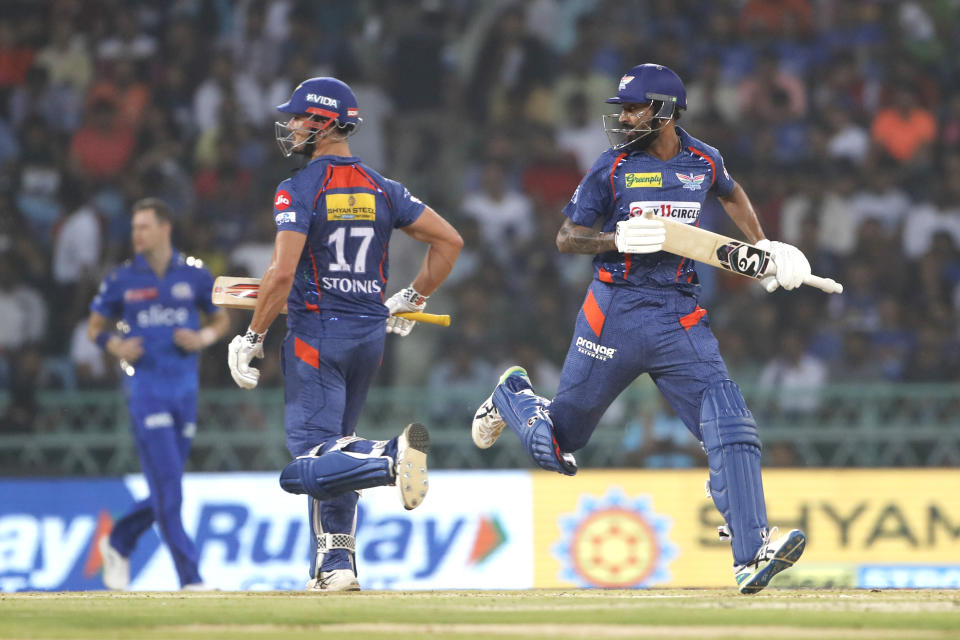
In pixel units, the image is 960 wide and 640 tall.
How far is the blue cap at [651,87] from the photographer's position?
734 centimetres

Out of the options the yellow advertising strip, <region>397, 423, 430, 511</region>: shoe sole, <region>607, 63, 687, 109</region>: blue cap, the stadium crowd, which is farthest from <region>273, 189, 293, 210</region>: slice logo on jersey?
the stadium crowd

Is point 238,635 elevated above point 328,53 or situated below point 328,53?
below

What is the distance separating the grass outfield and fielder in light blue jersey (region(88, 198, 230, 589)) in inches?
104

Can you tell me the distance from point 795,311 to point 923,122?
113 inches

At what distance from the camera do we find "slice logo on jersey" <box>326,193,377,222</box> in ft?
25.1

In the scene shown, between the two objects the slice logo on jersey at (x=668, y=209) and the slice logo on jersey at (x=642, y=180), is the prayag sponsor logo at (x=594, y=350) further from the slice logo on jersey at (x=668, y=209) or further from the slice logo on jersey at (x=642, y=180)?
the slice logo on jersey at (x=642, y=180)

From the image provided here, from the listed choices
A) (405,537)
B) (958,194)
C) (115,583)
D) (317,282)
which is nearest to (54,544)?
(115,583)

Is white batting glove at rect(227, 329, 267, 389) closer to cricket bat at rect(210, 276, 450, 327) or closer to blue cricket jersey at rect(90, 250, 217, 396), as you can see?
cricket bat at rect(210, 276, 450, 327)

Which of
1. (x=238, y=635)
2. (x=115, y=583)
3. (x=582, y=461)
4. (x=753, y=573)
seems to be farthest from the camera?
(x=582, y=461)

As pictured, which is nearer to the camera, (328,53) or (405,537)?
(405,537)

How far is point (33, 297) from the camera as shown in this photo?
1446 cm

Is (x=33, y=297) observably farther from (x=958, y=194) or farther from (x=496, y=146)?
(x=958, y=194)

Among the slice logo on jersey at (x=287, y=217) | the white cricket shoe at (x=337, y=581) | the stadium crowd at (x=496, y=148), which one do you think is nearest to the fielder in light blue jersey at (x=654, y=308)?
the white cricket shoe at (x=337, y=581)

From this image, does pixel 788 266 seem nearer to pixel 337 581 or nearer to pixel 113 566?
pixel 337 581
